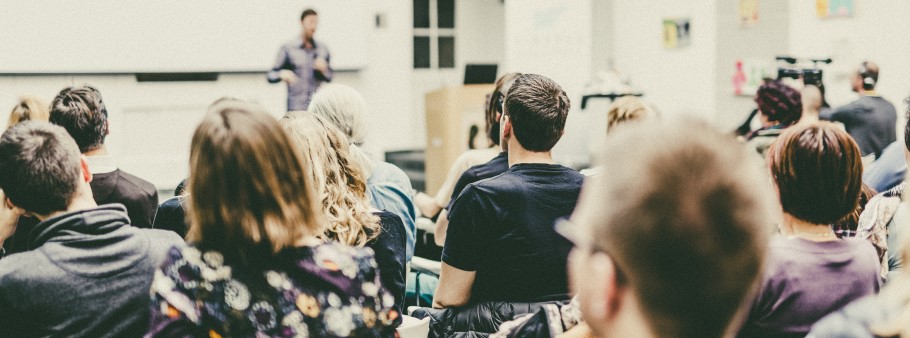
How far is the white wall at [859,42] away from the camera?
256 inches

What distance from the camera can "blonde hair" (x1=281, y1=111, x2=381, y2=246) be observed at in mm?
Answer: 1850

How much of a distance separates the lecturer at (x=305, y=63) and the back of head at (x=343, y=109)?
4.62 m

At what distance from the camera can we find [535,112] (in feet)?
7.80

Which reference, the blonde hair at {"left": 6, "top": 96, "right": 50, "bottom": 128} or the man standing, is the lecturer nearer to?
the blonde hair at {"left": 6, "top": 96, "right": 50, "bottom": 128}

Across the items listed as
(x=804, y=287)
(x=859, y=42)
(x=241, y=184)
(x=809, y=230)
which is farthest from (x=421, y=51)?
(x=241, y=184)

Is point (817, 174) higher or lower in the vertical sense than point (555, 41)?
lower

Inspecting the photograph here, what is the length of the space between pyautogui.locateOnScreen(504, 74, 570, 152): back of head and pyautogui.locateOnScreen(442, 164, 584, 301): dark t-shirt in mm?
145

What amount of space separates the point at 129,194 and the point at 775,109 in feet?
10.2

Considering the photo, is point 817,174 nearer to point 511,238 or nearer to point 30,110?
point 511,238

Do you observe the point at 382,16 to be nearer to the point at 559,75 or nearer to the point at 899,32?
the point at 559,75

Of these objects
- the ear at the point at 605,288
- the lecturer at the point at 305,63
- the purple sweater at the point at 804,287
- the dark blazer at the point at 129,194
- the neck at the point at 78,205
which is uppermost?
the lecturer at the point at 305,63

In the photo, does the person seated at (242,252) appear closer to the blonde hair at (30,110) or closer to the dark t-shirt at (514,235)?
the dark t-shirt at (514,235)

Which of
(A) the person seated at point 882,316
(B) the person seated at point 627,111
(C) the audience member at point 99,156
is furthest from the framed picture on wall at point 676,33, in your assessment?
(A) the person seated at point 882,316

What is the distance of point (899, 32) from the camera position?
6.50 meters
